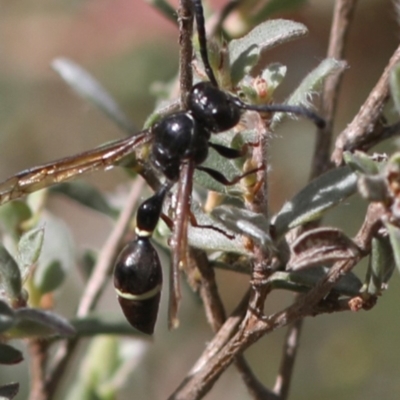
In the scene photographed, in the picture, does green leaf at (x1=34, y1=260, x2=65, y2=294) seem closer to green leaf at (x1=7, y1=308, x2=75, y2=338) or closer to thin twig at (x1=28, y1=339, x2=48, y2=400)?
thin twig at (x1=28, y1=339, x2=48, y2=400)

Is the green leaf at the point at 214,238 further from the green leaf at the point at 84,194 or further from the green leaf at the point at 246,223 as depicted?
the green leaf at the point at 84,194

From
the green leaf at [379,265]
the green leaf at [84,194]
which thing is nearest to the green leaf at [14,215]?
the green leaf at [84,194]

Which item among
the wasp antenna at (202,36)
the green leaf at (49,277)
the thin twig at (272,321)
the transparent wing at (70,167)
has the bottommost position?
the thin twig at (272,321)

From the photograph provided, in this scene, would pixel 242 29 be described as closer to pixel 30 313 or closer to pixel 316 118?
pixel 316 118

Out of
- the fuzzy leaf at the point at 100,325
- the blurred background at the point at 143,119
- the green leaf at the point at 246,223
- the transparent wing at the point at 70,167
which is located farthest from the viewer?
the blurred background at the point at 143,119

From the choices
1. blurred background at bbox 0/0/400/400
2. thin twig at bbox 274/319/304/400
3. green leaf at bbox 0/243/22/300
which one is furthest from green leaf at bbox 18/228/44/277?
blurred background at bbox 0/0/400/400

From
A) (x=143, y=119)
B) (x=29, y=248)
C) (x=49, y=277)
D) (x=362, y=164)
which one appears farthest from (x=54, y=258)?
(x=143, y=119)
